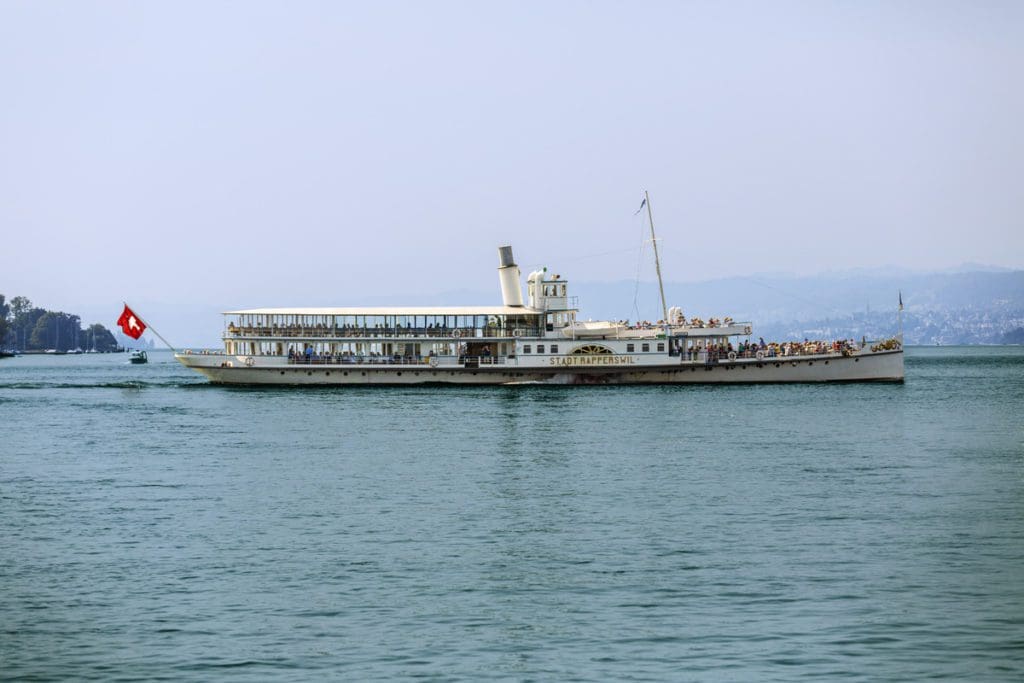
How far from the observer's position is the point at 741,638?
26.8 m

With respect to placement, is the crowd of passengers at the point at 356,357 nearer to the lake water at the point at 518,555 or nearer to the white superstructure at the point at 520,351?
the white superstructure at the point at 520,351

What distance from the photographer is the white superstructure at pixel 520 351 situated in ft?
352

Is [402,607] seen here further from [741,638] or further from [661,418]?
[661,418]

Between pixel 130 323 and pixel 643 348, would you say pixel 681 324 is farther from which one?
pixel 130 323

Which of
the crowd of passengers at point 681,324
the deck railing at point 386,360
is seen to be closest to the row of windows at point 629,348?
the crowd of passengers at point 681,324

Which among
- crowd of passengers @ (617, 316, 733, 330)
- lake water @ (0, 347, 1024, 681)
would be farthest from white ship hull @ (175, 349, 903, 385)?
lake water @ (0, 347, 1024, 681)

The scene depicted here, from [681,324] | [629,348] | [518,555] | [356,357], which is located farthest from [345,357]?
[518,555]

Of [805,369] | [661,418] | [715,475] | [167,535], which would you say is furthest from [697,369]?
[167,535]

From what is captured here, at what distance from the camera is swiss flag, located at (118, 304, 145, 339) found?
114 meters

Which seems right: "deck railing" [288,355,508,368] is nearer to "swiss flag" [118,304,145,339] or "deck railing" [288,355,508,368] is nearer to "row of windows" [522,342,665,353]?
"row of windows" [522,342,665,353]

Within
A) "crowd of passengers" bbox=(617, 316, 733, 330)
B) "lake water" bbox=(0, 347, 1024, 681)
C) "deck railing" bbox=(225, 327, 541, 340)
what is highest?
"deck railing" bbox=(225, 327, 541, 340)

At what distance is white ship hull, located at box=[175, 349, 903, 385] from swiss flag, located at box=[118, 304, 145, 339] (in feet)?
27.9

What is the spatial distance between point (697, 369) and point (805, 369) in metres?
8.58

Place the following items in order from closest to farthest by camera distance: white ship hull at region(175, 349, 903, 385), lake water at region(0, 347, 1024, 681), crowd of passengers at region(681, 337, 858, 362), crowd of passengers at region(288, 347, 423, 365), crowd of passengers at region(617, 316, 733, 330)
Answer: lake water at region(0, 347, 1024, 681), white ship hull at region(175, 349, 903, 385), crowd of passengers at region(681, 337, 858, 362), crowd of passengers at region(617, 316, 733, 330), crowd of passengers at region(288, 347, 423, 365)
